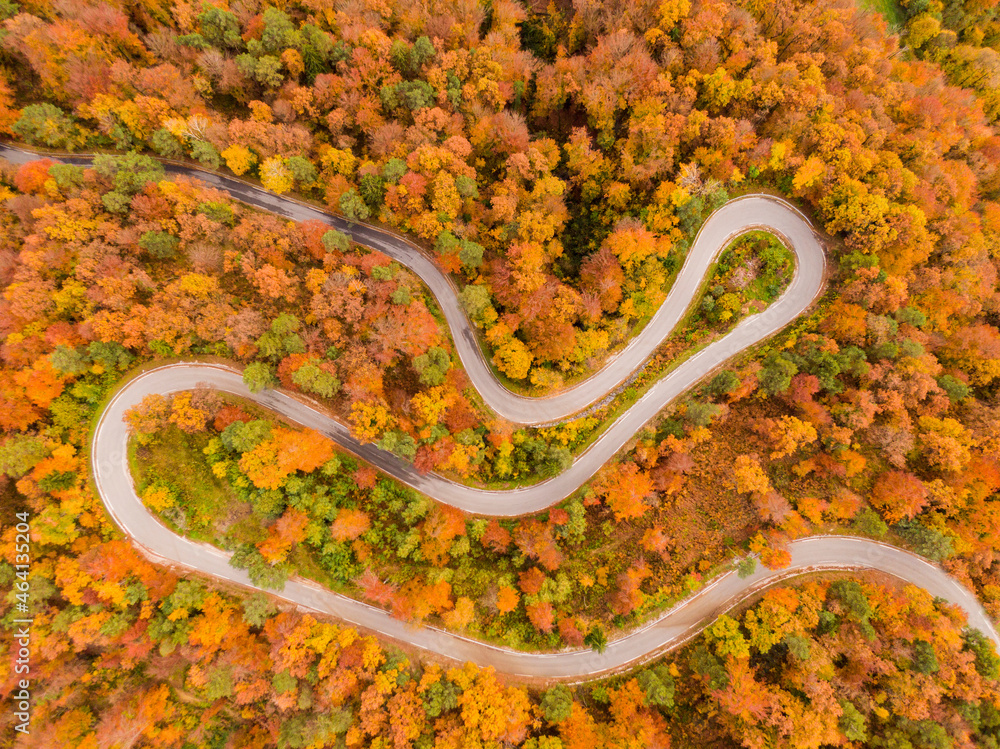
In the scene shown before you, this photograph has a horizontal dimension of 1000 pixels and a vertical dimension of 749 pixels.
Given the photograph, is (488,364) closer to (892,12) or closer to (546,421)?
(546,421)

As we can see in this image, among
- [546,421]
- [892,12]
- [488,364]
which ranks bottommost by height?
[546,421]

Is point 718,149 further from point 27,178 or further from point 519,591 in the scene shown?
point 27,178

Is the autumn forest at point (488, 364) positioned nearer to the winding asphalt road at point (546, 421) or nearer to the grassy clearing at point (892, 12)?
the winding asphalt road at point (546, 421)

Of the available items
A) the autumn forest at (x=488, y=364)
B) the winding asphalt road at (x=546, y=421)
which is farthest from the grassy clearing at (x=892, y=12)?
→ the winding asphalt road at (x=546, y=421)

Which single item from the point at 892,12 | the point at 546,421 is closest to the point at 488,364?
the point at 546,421

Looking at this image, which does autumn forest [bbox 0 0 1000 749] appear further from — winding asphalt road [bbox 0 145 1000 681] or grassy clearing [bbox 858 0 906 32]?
grassy clearing [bbox 858 0 906 32]

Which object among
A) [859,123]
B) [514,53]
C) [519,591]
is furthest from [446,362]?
[859,123]
